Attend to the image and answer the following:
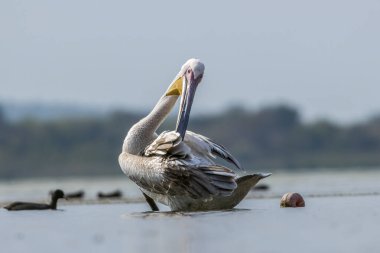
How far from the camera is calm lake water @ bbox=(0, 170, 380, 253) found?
888cm

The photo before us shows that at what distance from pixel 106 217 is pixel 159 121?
1.63 m

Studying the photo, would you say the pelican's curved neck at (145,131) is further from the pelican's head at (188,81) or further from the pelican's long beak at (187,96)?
the pelican's long beak at (187,96)

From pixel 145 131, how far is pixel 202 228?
2678 millimetres

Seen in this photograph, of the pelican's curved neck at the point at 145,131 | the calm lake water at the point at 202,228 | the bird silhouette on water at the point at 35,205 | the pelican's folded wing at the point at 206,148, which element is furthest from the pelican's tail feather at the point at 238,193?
the bird silhouette on water at the point at 35,205

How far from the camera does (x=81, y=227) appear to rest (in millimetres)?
10391

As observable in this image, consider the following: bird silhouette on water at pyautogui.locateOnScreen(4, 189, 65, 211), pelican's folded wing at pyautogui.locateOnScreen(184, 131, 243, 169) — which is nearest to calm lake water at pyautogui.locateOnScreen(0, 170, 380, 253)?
bird silhouette on water at pyautogui.locateOnScreen(4, 189, 65, 211)

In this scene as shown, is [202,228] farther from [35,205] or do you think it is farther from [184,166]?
[35,205]

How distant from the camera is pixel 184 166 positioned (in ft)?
36.8

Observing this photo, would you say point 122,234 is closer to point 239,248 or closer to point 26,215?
point 239,248

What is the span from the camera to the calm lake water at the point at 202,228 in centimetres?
888

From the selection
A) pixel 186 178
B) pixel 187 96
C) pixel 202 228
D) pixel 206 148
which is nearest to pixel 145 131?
pixel 187 96

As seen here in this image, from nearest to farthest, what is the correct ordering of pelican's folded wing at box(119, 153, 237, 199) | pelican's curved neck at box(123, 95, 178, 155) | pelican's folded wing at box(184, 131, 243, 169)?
1. pelican's folded wing at box(119, 153, 237, 199)
2. pelican's folded wing at box(184, 131, 243, 169)
3. pelican's curved neck at box(123, 95, 178, 155)

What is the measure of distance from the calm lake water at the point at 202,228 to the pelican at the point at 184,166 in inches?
6.8

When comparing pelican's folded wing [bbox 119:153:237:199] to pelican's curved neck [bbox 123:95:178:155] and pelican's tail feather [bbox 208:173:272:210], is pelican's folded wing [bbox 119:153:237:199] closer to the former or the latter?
pelican's tail feather [bbox 208:173:272:210]
